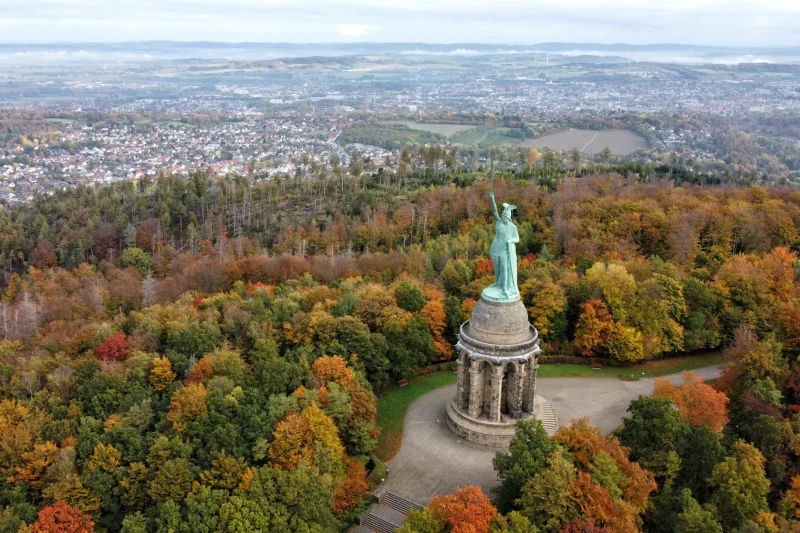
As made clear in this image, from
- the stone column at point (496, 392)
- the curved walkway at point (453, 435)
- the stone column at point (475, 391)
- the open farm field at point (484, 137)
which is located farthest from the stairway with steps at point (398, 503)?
the open farm field at point (484, 137)

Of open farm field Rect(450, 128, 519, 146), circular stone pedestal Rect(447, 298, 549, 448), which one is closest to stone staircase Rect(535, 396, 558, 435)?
circular stone pedestal Rect(447, 298, 549, 448)

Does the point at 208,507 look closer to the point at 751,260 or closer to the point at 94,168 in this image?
the point at 751,260

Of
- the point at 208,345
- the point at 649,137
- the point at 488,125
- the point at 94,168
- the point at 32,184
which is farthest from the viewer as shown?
the point at 488,125

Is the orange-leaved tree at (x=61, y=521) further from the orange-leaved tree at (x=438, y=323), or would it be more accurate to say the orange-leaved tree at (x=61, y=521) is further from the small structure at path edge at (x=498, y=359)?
the orange-leaved tree at (x=438, y=323)

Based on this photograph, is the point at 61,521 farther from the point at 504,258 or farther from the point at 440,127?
the point at 440,127

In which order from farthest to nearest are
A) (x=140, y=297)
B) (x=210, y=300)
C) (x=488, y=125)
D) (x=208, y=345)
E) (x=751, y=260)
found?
(x=488, y=125), (x=140, y=297), (x=751, y=260), (x=210, y=300), (x=208, y=345)

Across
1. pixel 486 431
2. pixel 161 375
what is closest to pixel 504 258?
pixel 486 431

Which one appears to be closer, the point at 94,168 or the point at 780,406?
the point at 780,406

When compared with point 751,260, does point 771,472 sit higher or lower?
lower

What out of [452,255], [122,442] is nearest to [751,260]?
[452,255]
